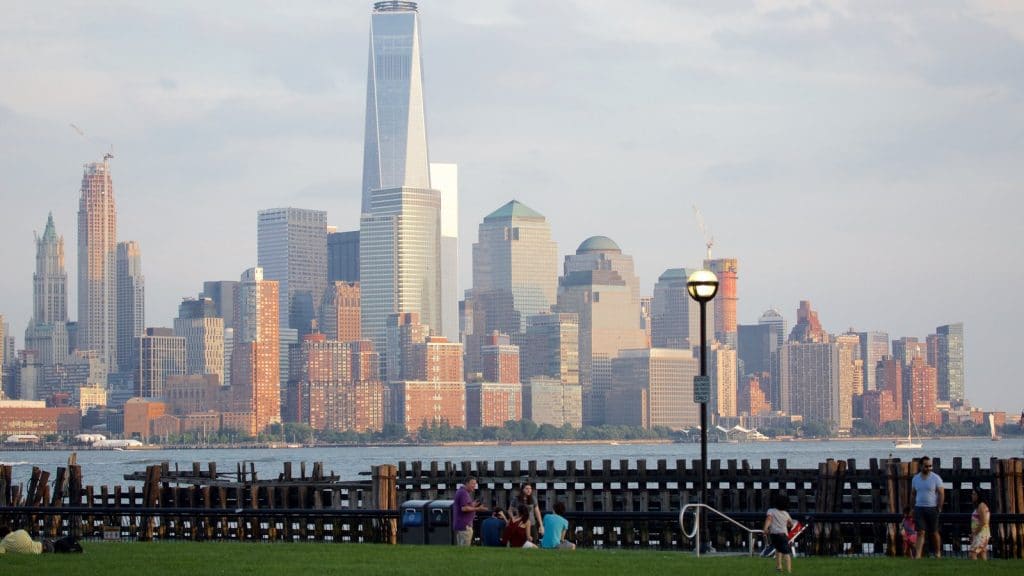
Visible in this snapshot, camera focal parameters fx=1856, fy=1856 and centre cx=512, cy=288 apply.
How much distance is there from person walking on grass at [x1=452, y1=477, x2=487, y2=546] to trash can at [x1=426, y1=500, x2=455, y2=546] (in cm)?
42

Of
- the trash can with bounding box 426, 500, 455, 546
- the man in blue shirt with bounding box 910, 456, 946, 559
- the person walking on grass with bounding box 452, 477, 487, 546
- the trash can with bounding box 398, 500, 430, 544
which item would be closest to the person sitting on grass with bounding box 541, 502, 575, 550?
the person walking on grass with bounding box 452, 477, 487, 546

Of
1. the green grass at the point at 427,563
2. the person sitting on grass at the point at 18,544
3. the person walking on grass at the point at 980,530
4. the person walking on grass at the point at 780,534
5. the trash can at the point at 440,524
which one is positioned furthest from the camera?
the trash can at the point at 440,524

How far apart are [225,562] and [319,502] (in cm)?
1736

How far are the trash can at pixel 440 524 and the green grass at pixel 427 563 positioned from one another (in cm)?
222

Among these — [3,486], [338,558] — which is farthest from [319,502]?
[338,558]

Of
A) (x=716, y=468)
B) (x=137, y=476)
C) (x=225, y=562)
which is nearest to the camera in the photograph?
(x=225, y=562)

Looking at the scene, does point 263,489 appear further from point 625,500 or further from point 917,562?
point 917,562

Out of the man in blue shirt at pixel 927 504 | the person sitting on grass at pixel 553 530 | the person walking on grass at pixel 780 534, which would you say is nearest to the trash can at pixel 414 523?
the person sitting on grass at pixel 553 530

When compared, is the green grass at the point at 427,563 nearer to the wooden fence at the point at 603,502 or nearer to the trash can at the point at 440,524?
the trash can at the point at 440,524

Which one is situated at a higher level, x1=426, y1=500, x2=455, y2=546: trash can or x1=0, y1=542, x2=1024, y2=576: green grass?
x1=426, y1=500, x2=455, y2=546: trash can

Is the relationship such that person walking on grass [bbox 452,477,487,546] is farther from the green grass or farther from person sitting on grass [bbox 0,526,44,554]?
person sitting on grass [bbox 0,526,44,554]

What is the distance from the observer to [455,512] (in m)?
35.5

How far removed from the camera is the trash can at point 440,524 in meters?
35.9

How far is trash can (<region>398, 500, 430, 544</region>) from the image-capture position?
36250 mm
